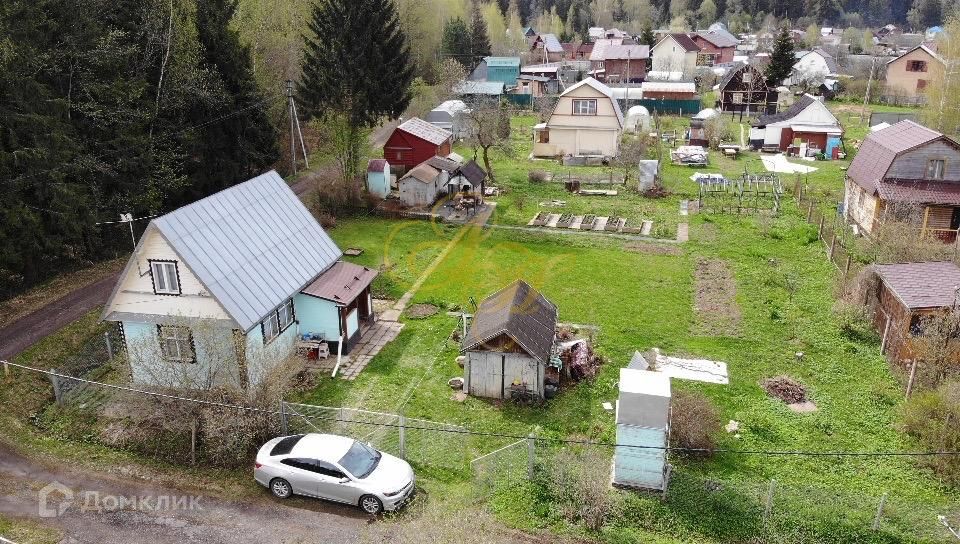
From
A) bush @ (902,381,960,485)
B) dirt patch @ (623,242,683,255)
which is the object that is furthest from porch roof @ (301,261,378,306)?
bush @ (902,381,960,485)

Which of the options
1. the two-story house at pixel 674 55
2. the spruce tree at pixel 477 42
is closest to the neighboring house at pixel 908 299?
the two-story house at pixel 674 55

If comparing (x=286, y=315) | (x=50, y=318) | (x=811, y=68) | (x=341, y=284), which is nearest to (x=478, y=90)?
(x=811, y=68)

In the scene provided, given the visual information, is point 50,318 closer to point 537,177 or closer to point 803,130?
point 537,177

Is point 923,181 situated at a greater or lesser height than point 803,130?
greater

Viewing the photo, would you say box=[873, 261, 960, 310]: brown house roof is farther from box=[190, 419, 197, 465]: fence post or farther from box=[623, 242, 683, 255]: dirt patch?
box=[190, 419, 197, 465]: fence post

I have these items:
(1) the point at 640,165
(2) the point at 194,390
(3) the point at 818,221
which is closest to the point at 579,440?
(2) the point at 194,390
